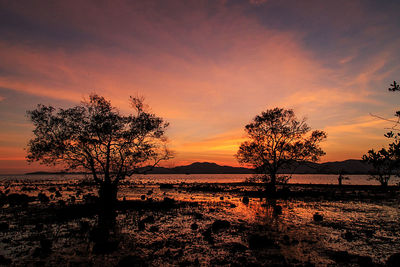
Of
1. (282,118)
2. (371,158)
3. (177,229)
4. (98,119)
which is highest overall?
(282,118)

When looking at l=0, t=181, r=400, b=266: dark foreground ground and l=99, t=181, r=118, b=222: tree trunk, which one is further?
l=99, t=181, r=118, b=222: tree trunk

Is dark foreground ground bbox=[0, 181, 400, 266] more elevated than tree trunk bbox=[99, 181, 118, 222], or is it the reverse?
tree trunk bbox=[99, 181, 118, 222]

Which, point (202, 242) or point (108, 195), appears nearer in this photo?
point (202, 242)

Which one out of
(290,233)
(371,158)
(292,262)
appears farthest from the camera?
(290,233)

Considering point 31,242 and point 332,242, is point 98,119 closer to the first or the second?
point 31,242

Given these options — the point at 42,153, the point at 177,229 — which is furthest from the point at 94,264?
the point at 42,153

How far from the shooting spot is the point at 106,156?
33.7 meters

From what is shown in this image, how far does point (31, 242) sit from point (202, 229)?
11420 mm

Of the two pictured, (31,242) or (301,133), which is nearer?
(31,242)

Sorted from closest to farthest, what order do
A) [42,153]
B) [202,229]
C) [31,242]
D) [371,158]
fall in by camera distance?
[371,158], [31,242], [202,229], [42,153]

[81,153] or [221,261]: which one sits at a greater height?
[81,153]

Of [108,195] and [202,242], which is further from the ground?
[108,195]

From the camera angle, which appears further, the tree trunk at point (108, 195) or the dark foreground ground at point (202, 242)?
the tree trunk at point (108, 195)

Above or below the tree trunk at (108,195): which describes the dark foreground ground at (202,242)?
Answer: below
